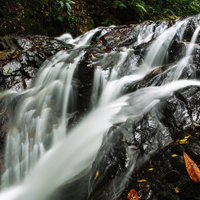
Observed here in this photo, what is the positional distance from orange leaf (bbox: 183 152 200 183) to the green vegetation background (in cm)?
845

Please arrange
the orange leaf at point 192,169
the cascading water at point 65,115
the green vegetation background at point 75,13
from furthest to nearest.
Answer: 1. the green vegetation background at point 75,13
2. the cascading water at point 65,115
3. the orange leaf at point 192,169

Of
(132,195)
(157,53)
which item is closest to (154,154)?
(132,195)

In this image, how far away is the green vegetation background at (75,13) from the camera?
742 cm

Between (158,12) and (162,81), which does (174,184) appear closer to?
(162,81)

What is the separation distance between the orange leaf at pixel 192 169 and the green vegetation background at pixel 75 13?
845 centimetres

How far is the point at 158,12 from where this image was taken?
1292cm

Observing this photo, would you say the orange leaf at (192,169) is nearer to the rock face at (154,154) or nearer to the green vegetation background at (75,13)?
the rock face at (154,154)

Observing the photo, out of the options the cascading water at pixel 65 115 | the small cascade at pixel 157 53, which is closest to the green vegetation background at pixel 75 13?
the cascading water at pixel 65 115

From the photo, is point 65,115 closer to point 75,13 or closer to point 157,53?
point 157,53

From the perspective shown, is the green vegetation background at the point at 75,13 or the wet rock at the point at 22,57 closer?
the wet rock at the point at 22,57

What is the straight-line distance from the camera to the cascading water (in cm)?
319

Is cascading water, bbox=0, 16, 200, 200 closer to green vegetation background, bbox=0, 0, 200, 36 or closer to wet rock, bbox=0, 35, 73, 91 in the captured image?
wet rock, bbox=0, 35, 73, 91

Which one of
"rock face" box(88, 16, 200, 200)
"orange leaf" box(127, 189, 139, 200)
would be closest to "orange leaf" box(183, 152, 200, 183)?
"rock face" box(88, 16, 200, 200)

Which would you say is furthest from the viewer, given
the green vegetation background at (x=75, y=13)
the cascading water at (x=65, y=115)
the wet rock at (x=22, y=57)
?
the green vegetation background at (x=75, y=13)
